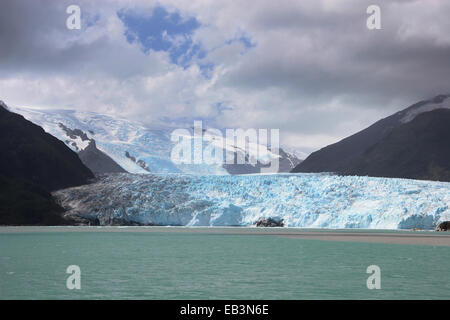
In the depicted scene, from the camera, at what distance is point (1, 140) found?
345ft

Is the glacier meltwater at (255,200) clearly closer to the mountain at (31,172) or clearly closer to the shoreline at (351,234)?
the shoreline at (351,234)

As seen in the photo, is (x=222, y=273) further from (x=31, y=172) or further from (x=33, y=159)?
(x=33, y=159)

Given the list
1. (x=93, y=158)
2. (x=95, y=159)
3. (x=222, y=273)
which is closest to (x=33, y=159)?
(x=95, y=159)

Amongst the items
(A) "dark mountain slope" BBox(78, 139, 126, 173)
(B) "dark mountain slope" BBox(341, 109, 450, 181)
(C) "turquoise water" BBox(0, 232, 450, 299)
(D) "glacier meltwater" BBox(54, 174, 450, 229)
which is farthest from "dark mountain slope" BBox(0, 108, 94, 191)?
(B) "dark mountain slope" BBox(341, 109, 450, 181)

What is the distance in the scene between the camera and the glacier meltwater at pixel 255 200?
73.1 metres

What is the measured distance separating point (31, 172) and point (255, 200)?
43.3 meters

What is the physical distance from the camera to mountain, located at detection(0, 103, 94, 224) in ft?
272

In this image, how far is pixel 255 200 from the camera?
265ft

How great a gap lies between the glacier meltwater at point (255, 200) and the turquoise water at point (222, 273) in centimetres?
3591

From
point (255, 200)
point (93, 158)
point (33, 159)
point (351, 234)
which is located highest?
point (93, 158)

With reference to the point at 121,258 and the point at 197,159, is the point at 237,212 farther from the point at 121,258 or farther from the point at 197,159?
the point at 197,159
